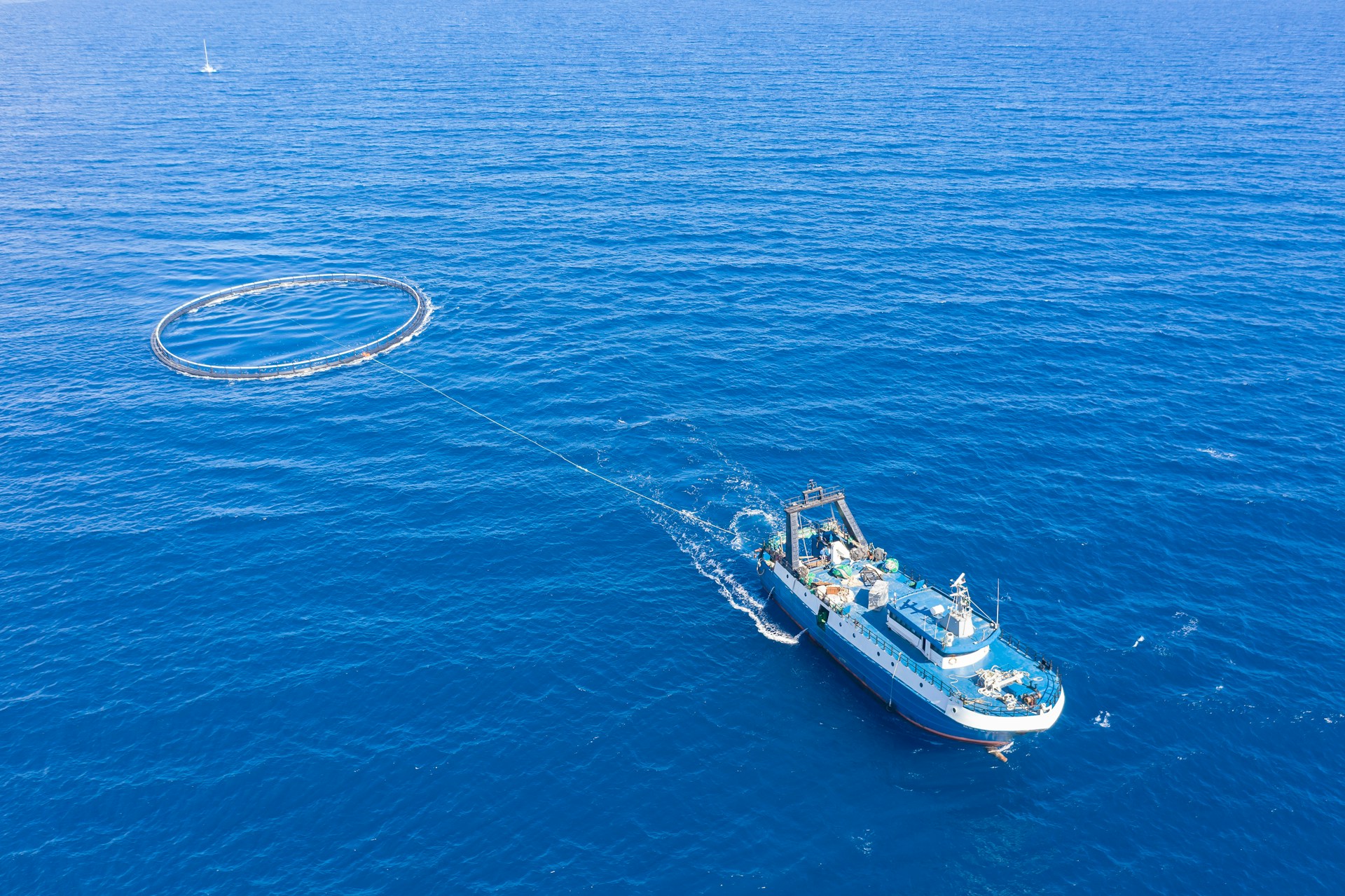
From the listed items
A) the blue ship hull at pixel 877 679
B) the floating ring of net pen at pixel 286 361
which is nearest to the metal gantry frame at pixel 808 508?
the blue ship hull at pixel 877 679

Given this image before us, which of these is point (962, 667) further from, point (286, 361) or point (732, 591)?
point (286, 361)

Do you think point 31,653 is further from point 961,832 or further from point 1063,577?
point 1063,577

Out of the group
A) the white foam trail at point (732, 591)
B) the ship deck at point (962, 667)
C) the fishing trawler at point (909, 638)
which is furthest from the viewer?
the white foam trail at point (732, 591)

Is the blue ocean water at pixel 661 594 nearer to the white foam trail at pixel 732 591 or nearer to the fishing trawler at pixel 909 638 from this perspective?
the white foam trail at pixel 732 591

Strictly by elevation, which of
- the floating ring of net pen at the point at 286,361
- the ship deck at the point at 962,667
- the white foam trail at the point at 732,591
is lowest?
the white foam trail at the point at 732,591

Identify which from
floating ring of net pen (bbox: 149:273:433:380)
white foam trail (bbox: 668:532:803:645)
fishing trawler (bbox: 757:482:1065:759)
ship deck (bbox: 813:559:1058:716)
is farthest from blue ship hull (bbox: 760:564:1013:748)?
floating ring of net pen (bbox: 149:273:433:380)
